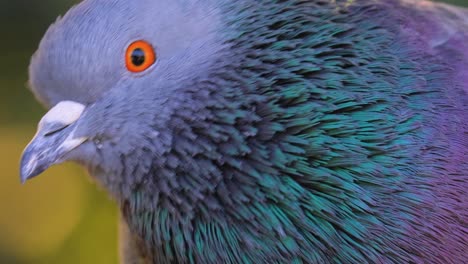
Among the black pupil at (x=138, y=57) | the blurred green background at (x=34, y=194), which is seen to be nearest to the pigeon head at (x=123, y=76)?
the black pupil at (x=138, y=57)

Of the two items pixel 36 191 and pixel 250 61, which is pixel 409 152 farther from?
pixel 36 191

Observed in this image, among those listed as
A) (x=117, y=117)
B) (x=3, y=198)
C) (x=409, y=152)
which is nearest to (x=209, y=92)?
(x=117, y=117)

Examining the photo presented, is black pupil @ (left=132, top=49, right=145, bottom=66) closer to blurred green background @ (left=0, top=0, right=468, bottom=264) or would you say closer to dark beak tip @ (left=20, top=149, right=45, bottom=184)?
dark beak tip @ (left=20, top=149, right=45, bottom=184)

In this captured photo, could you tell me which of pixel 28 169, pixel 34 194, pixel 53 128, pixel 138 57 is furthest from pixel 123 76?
pixel 34 194

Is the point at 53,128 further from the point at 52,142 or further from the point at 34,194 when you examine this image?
the point at 34,194

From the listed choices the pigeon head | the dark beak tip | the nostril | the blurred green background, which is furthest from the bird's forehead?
the blurred green background
